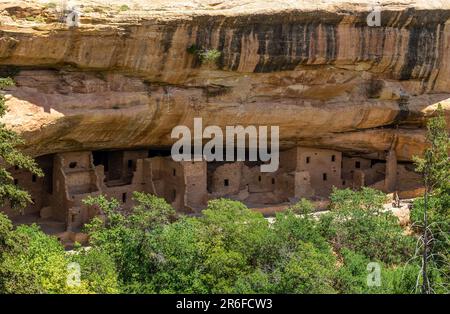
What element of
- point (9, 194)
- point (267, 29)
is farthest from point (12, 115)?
point (267, 29)

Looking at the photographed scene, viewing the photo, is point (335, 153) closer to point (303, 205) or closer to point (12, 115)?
point (303, 205)

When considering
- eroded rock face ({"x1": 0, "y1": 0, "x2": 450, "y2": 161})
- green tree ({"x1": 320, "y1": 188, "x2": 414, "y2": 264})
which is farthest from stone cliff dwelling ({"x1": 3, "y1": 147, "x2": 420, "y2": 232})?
green tree ({"x1": 320, "y1": 188, "x2": 414, "y2": 264})

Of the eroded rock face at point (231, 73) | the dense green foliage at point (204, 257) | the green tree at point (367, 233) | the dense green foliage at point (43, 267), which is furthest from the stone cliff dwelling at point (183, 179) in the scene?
the dense green foliage at point (43, 267)

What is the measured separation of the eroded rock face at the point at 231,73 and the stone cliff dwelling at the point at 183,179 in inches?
26.0

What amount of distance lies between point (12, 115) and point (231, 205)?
223 inches

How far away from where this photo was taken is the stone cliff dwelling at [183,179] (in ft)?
73.7

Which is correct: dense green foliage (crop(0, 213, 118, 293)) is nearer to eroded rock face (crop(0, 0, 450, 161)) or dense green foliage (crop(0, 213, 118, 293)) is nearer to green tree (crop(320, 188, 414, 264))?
eroded rock face (crop(0, 0, 450, 161))

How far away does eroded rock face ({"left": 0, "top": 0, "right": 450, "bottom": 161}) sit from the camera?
19688mm

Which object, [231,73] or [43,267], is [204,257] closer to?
[43,267]

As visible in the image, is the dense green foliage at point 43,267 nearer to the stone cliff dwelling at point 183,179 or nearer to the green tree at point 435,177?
the stone cliff dwelling at point 183,179

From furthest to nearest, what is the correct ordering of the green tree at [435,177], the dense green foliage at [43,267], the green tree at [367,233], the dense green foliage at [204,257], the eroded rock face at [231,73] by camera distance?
1. the green tree at [367,233]
2. the eroded rock face at [231,73]
3. the green tree at [435,177]
4. the dense green foliage at [204,257]
5. the dense green foliage at [43,267]

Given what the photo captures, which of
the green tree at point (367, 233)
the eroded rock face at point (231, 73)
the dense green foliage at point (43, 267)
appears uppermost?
the eroded rock face at point (231, 73)

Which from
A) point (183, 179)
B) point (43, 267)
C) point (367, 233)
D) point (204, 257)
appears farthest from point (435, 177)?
point (43, 267)

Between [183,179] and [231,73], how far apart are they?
3.53 metres
